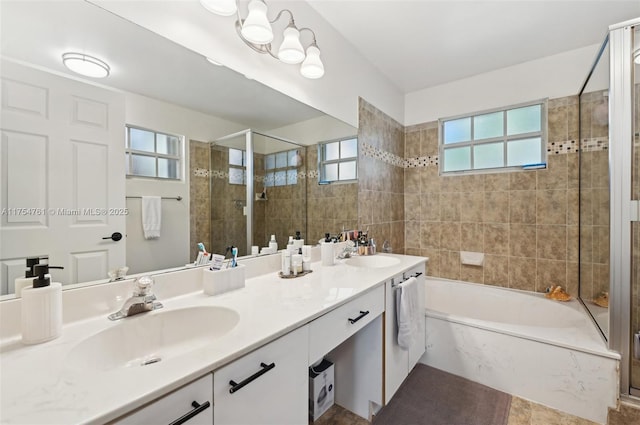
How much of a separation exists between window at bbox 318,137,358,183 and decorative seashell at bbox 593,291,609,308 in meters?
1.84

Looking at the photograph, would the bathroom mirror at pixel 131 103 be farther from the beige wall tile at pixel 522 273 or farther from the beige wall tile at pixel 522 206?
the beige wall tile at pixel 522 273

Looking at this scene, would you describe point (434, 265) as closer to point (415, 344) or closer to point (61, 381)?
point (415, 344)

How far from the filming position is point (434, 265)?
2.95 m

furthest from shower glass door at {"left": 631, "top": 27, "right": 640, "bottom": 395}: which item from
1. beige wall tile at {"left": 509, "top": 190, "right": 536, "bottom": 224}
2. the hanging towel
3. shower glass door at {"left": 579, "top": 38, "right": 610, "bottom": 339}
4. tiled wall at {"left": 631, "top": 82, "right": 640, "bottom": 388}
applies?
the hanging towel

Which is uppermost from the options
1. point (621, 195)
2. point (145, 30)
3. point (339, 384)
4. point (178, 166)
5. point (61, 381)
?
point (145, 30)

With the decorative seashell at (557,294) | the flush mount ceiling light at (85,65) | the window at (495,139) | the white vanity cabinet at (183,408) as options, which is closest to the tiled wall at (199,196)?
→ the flush mount ceiling light at (85,65)

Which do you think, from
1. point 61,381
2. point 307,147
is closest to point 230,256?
point 61,381

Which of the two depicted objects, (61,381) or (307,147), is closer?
(61,381)

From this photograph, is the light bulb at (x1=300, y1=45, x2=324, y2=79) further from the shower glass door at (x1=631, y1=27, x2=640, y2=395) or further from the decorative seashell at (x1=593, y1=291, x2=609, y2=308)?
the decorative seashell at (x1=593, y1=291, x2=609, y2=308)

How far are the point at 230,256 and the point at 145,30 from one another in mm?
994

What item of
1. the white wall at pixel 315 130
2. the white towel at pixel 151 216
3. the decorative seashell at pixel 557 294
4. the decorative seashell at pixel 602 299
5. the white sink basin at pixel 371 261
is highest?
the white wall at pixel 315 130

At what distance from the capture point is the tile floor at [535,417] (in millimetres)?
1469

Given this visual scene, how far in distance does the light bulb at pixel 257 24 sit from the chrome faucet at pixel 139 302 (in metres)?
1.18

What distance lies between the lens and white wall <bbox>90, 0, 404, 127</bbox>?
3.59 ft
